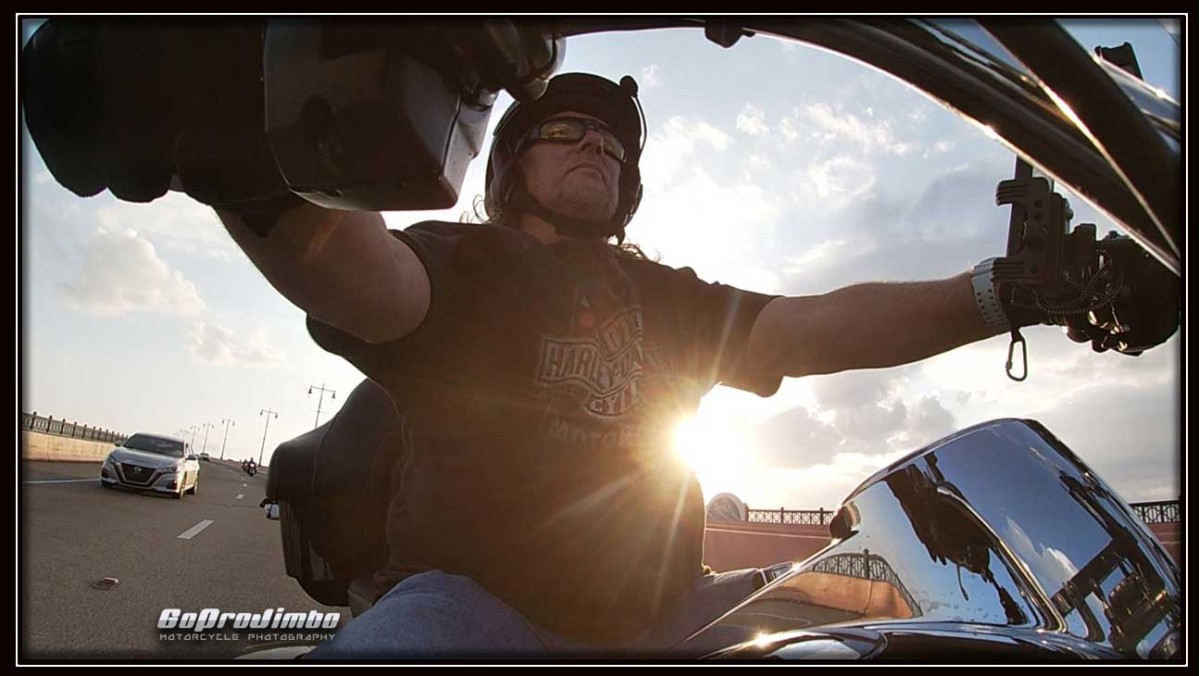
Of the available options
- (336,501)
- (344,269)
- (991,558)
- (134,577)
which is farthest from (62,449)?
(991,558)

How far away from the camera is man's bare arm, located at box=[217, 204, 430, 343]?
874 mm

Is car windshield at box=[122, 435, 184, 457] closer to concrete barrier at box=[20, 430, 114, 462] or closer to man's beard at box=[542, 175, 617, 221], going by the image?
concrete barrier at box=[20, 430, 114, 462]

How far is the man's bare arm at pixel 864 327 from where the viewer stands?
1519mm

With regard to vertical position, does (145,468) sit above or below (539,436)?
below

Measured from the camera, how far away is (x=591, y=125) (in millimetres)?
2201

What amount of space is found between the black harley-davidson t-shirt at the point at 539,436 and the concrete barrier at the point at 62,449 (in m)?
23.3

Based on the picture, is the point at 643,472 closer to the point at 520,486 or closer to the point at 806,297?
the point at 520,486

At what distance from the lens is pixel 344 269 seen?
1100 mm

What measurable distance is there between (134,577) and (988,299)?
6.55 m

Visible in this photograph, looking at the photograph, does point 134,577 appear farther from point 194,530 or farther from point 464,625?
point 464,625

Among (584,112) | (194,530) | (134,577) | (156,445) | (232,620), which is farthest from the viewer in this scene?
(156,445)

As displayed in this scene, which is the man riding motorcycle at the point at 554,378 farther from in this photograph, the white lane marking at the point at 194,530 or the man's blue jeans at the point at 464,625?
the white lane marking at the point at 194,530

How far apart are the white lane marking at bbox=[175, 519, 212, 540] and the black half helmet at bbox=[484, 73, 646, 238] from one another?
807 centimetres

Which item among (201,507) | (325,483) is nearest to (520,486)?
(325,483)
